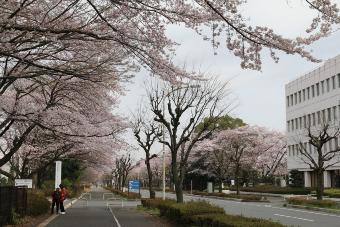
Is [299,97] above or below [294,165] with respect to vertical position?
above

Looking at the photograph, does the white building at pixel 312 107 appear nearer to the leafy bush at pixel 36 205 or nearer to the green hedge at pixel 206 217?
the leafy bush at pixel 36 205

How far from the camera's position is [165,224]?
59.3 ft

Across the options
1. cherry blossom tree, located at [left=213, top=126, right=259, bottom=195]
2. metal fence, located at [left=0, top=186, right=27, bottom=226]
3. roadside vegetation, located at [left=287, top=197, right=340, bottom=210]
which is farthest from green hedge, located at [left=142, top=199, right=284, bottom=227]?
cherry blossom tree, located at [left=213, top=126, right=259, bottom=195]

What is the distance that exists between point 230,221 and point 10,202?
9118mm

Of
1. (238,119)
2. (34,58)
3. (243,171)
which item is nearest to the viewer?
(34,58)

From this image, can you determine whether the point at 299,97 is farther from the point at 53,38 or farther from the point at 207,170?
the point at 53,38

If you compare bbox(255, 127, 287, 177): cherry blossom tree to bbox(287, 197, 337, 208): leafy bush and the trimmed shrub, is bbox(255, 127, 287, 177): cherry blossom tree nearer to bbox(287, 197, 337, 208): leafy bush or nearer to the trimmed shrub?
bbox(287, 197, 337, 208): leafy bush

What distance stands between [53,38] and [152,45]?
5.37 ft

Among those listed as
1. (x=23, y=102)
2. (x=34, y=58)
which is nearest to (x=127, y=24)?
(x=34, y=58)

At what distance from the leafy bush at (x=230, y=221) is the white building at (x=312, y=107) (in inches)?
1482

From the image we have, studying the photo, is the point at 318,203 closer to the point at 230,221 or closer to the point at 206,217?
the point at 206,217

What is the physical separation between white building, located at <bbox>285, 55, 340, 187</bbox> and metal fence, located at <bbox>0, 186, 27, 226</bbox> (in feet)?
117

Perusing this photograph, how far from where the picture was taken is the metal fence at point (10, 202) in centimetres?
1651

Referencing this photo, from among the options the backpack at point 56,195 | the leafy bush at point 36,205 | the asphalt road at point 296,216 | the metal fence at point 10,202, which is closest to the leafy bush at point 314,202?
the asphalt road at point 296,216
